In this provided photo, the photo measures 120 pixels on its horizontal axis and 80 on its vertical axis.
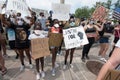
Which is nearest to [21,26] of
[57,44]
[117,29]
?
[57,44]

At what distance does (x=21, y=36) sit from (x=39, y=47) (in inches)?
25.0

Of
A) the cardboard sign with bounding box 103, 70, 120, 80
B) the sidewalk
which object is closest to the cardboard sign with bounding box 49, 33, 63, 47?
the sidewalk

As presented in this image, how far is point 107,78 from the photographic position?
1904 millimetres

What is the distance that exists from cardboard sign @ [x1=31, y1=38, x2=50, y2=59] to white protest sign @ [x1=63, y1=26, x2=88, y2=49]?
85cm

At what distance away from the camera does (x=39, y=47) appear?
303 inches

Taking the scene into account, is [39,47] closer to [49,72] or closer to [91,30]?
[49,72]

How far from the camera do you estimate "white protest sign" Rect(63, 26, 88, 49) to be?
845cm

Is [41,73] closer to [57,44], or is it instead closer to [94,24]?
[57,44]

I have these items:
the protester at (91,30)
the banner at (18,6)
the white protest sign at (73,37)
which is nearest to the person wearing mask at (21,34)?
the banner at (18,6)

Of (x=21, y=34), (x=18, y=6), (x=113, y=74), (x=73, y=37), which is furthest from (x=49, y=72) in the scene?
(x=113, y=74)

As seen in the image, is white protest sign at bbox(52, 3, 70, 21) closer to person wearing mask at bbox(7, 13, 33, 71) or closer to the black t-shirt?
person wearing mask at bbox(7, 13, 33, 71)

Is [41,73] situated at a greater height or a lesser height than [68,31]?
lesser

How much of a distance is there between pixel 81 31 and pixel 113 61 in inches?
269

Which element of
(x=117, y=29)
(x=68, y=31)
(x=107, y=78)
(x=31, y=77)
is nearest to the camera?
(x=107, y=78)
